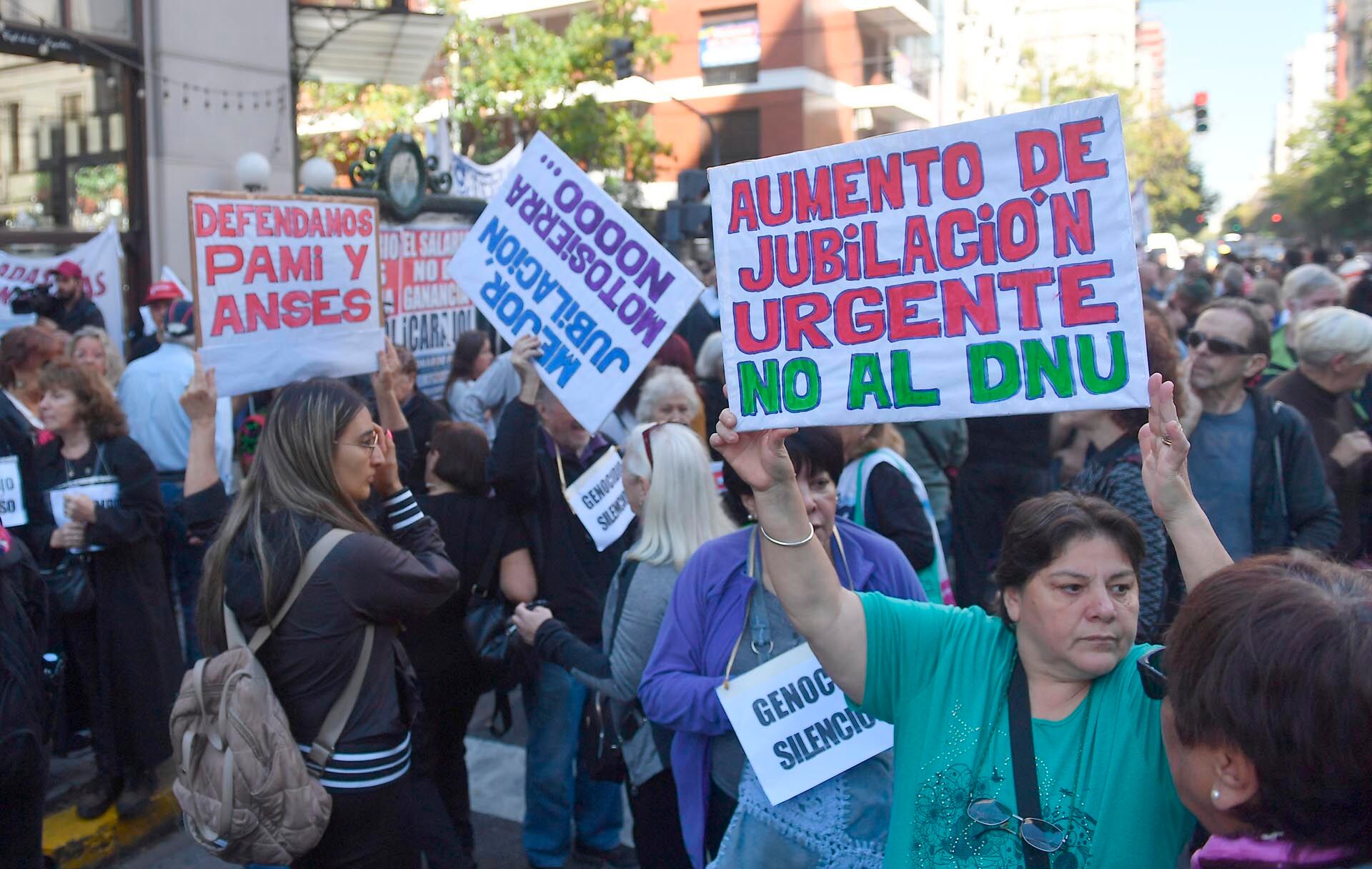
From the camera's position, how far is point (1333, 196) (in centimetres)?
3331

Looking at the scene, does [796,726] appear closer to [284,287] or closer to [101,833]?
[284,287]

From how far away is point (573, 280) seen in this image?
13.6 feet

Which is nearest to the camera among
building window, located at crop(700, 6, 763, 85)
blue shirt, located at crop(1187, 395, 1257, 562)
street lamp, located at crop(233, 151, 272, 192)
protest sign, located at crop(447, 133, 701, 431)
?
blue shirt, located at crop(1187, 395, 1257, 562)

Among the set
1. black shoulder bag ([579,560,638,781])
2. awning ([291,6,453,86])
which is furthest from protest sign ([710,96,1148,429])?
awning ([291,6,453,86])

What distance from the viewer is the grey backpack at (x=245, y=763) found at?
9.36 feet

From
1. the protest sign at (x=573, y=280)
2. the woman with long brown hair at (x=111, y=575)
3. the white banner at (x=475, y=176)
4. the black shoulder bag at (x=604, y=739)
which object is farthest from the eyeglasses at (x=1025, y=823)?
the white banner at (x=475, y=176)

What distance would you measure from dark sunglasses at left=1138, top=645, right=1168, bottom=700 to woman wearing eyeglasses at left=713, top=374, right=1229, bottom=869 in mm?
175

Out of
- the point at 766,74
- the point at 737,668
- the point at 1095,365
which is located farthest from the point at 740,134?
the point at 1095,365

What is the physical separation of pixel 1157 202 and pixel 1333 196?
27167mm

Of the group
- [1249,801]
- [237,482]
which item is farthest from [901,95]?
[1249,801]

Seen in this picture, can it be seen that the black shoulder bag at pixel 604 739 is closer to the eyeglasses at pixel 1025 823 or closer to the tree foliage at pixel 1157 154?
the eyeglasses at pixel 1025 823

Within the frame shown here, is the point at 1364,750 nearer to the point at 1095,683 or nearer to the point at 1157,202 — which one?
the point at 1095,683

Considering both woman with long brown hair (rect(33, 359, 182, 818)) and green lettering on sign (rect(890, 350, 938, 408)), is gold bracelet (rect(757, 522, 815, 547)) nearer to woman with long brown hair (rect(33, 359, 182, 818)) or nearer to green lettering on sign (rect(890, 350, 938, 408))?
green lettering on sign (rect(890, 350, 938, 408))

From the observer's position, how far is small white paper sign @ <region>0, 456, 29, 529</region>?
4.20 meters
